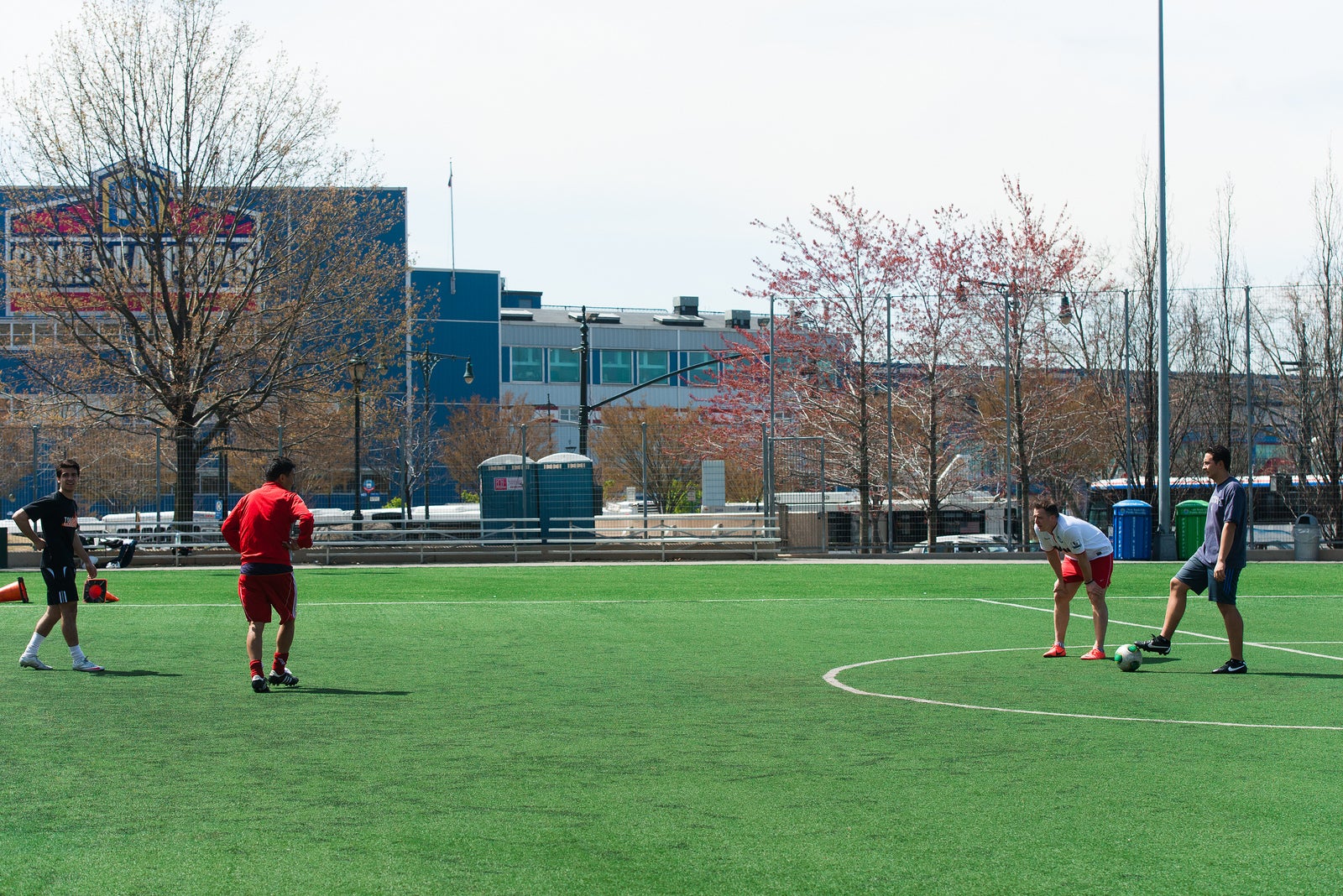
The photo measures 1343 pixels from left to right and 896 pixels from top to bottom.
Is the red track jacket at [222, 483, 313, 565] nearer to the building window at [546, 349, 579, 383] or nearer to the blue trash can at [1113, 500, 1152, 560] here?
the blue trash can at [1113, 500, 1152, 560]

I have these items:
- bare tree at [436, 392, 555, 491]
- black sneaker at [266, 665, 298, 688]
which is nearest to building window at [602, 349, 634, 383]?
bare tree at [436, 392, 555, 491]

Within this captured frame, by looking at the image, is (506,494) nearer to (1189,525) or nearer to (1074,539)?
(1189,525)

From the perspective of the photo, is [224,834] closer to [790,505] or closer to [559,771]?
[559,771]

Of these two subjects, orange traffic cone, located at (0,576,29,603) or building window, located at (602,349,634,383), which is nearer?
orange traffic cone, located at (0,576,29,603)

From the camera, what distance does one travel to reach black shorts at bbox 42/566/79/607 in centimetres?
1100

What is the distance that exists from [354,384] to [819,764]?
27272 millimetres

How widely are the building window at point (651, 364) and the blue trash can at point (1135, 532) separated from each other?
2467 inches

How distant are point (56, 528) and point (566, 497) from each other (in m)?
19.4

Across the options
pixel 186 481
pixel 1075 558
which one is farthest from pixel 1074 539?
pixel 186 481

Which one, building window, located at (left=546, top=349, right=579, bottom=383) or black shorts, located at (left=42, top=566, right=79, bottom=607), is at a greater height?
building window, located at (left=546, top=349, right=579, bottom=383)

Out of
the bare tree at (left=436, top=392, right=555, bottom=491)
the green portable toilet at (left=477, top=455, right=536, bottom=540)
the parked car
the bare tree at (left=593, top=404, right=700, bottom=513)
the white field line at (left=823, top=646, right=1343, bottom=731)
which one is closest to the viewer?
the white field line at (left=823, top=646, right=1343, bottom=731)

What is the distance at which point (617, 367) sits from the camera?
9050 cm

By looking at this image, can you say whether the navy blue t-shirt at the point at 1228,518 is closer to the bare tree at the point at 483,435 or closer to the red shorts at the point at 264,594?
the red shorts at the point at 264,594

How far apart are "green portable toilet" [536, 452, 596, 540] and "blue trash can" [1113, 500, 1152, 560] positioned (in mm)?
11476
